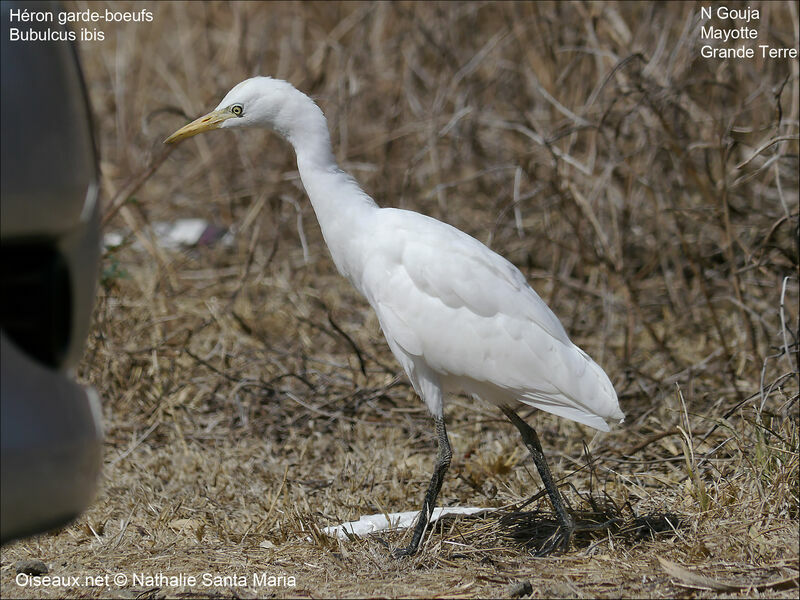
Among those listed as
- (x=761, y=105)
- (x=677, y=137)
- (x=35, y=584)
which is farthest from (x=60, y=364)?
(x=761, y=105)

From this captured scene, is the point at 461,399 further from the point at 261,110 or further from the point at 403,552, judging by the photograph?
the point at 261,110

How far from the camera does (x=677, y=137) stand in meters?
4.43

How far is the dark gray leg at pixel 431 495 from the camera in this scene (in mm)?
2938

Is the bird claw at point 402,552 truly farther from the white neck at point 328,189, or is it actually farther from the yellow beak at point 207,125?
the yellow beak at point 207,125

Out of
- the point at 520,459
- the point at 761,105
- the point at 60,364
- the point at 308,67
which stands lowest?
the point at 520,459

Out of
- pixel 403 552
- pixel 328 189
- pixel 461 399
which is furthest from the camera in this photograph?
pixel 461 399

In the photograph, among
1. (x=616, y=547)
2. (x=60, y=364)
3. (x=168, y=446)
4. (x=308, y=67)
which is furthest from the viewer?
(x=308, y=67)

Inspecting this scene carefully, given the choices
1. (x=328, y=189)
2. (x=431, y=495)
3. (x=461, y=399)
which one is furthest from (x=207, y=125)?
(x=461, y=399)

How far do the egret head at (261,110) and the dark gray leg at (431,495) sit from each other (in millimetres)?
1172

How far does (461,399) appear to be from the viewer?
4.49 m

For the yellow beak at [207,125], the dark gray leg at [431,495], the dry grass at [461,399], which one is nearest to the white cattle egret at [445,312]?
the dark gray leg at [431,495]

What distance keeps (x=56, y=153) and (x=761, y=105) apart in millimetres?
4661

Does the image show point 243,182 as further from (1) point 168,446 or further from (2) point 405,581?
(2) point 405,581

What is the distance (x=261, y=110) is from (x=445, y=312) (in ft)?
3.22
